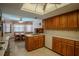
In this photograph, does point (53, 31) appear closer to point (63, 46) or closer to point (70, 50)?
point (63, 46)

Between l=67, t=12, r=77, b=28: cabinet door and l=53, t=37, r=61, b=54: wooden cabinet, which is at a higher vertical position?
l=67, t=12, r=77, b=28: cabinet door

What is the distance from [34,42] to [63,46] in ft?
5.33

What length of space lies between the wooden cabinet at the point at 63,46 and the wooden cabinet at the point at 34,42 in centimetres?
99

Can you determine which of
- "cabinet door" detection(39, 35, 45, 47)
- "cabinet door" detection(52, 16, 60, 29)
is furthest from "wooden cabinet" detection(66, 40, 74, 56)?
"cabinet door" detection(39, 35, 45, 47)

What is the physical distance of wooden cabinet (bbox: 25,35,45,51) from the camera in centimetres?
470

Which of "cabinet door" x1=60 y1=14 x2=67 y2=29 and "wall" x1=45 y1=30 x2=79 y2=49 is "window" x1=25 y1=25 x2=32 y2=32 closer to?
"wall" x1=45 y1=30 x2=79 y2=49

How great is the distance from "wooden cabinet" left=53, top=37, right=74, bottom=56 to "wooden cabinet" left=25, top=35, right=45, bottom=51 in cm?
99

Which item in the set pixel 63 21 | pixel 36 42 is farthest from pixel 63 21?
pixel 36 42

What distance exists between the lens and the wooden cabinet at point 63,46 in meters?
3.31

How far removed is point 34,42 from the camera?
16.1 feet

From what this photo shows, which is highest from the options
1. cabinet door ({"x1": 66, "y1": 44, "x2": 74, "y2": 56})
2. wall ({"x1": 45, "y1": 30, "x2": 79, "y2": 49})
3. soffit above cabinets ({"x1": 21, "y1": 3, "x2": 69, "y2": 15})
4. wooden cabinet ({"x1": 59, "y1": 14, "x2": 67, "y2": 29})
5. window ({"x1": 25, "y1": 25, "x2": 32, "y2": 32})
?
soffit above cabinets ({"x1": 21, "y1": 3, "x2": 69, "y2": 15})

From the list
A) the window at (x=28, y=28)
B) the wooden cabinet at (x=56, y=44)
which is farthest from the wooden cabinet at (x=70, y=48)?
the window at (x=28, y=28)

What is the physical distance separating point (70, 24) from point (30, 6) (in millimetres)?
1788

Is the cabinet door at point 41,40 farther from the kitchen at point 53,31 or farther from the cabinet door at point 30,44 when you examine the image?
the cabinet door at point 30,44
